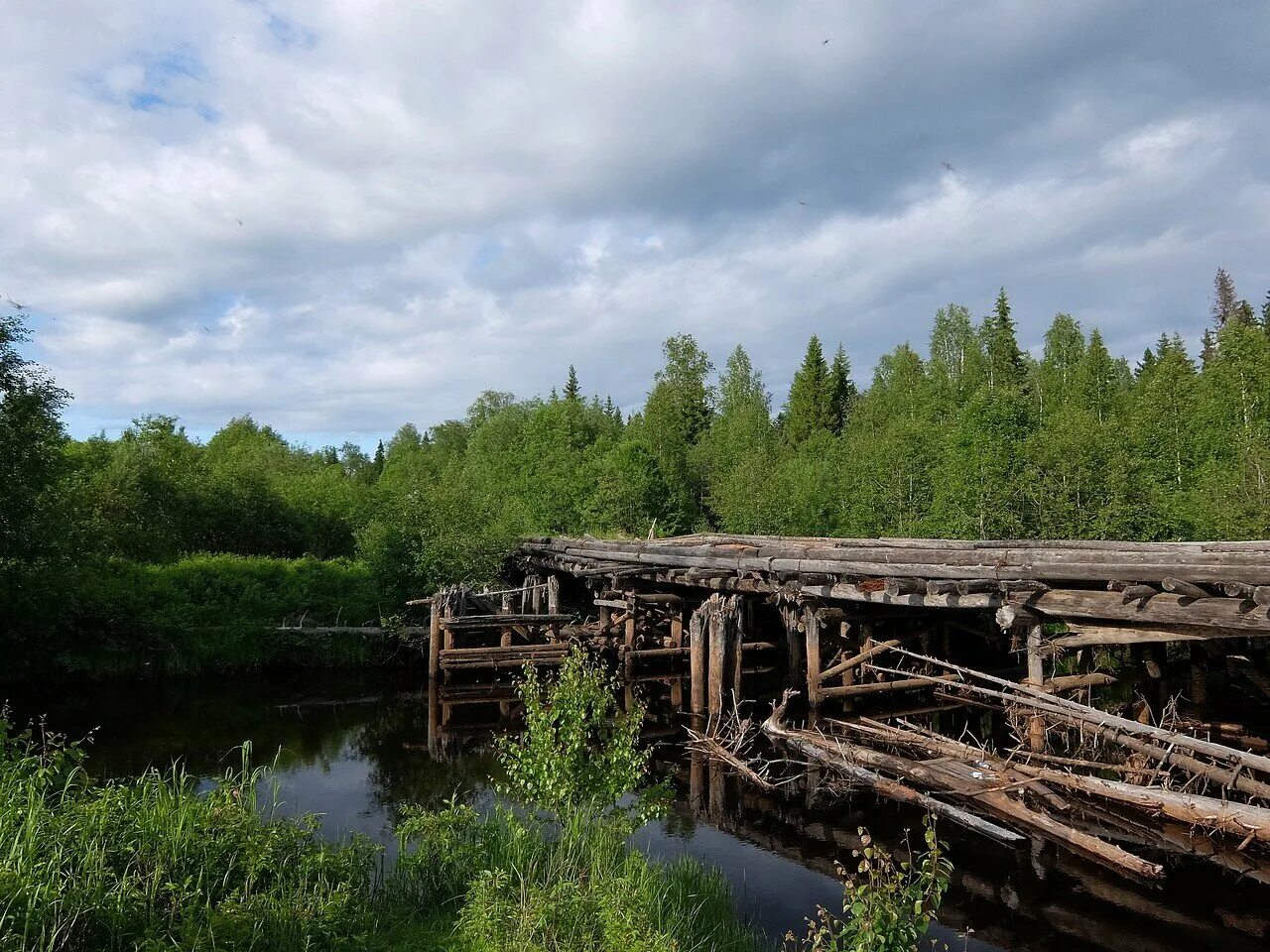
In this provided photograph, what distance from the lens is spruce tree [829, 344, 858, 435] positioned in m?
51.5

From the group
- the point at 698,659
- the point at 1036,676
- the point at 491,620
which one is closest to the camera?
the point at 1036,676

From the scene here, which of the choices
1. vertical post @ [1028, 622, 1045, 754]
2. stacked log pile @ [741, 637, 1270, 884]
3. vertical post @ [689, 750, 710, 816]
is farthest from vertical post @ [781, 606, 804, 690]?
vertical post @ [1028, 622, 1045, 754]

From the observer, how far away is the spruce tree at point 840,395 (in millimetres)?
51453

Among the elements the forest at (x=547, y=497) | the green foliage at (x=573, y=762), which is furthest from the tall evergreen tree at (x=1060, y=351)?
the green foliage at (x=573, y=762)

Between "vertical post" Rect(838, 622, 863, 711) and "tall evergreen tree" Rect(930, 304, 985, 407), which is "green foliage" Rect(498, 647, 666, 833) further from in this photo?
"tall evergreen tree" Rect(930, 304, 985, 407)

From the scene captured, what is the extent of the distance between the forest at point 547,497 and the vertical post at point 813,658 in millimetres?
9808

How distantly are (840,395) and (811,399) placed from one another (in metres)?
2.87

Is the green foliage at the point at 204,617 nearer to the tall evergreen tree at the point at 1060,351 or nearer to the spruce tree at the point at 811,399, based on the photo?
the spruce tree at the point at 811,399

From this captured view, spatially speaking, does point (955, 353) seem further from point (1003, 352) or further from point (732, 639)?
point (732, 639)

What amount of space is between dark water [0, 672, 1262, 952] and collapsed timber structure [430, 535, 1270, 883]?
20.6 inches

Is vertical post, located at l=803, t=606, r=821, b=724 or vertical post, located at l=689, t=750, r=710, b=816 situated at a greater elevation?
vertical post, located at l=803, t=606, r=821, b=724

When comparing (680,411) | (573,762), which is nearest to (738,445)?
(680,411)

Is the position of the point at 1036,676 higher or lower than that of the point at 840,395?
lower

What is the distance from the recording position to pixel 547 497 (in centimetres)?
3341
